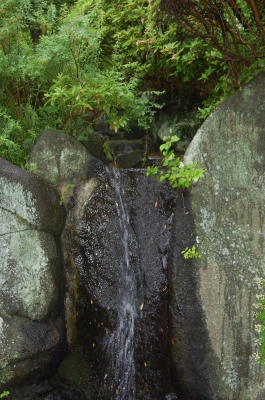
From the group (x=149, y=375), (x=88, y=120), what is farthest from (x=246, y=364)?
(x=88, y=120)

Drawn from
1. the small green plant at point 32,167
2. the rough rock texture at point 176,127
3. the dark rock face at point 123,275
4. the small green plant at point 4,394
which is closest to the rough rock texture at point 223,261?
the dark rock face at point 123,275

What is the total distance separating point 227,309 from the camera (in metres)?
3.76

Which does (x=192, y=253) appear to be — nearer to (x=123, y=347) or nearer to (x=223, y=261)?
(x=223, y=261)

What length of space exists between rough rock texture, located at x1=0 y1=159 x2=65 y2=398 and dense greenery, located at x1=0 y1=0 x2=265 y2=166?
2.05ft

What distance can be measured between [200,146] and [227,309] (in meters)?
1.54

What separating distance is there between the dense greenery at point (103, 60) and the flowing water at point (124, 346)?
1.67 m

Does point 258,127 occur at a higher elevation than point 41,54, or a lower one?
lower

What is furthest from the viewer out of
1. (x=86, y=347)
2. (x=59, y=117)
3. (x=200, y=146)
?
(x=59, y=117)

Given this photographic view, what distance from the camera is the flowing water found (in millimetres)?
4090

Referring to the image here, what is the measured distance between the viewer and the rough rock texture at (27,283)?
386 centimetres

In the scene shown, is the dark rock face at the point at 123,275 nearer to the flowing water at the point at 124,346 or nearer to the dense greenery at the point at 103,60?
the flowing water at the point at 124,346

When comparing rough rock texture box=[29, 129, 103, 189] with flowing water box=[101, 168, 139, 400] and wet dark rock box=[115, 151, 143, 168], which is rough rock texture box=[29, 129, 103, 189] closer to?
wet dark rock box=[115, 151, 143, 168]

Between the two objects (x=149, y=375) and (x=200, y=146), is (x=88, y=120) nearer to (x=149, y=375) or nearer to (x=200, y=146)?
(x=200, y=146)

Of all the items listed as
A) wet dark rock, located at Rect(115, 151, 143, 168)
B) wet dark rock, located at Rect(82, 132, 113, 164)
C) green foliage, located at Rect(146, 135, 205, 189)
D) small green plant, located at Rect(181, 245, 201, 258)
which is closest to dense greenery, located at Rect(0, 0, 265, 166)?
wet dark rock, located at Rect(82, 132, 113, 164)
